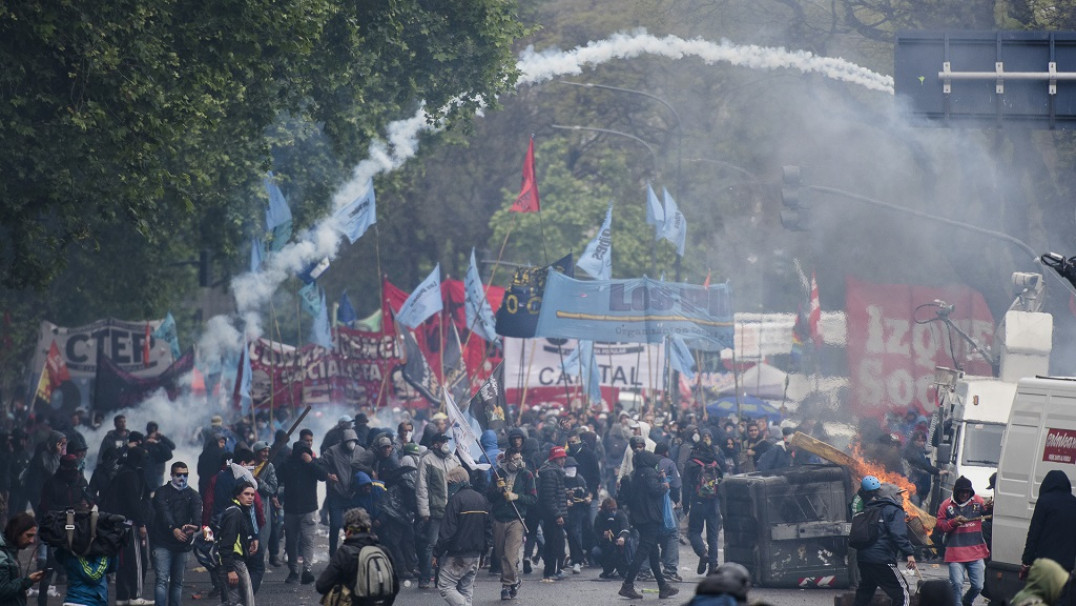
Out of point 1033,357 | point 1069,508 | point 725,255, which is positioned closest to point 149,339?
point 1033,357

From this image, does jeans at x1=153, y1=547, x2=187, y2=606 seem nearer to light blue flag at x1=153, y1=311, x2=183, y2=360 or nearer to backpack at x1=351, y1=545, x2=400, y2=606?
backpack at x1=351, y1=545, x2=400, y2=606

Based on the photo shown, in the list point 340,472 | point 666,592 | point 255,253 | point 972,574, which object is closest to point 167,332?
point 255,253

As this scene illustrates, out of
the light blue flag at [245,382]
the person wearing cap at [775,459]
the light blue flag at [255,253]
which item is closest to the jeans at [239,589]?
the person wearing cap at [775,459]

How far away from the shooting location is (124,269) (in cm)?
2786

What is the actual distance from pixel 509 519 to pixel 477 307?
10.7 meters

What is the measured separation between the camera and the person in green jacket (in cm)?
922

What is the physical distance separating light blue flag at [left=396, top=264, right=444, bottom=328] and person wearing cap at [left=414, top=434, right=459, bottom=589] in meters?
8.12

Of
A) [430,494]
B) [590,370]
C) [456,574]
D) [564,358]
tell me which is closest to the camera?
[456,574]

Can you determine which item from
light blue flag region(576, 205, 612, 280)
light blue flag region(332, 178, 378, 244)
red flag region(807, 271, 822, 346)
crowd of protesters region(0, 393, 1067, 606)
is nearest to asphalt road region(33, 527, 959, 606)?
crowd of protesters region(0, 393, 1067, 606)

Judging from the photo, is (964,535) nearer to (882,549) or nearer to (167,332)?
(882,549)

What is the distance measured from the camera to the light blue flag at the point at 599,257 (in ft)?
93.7

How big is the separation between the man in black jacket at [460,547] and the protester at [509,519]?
1270mm

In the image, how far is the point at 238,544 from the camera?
42.2 ft

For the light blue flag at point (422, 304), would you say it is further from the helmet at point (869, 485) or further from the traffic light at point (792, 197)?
the helmet at point (869, 485)
